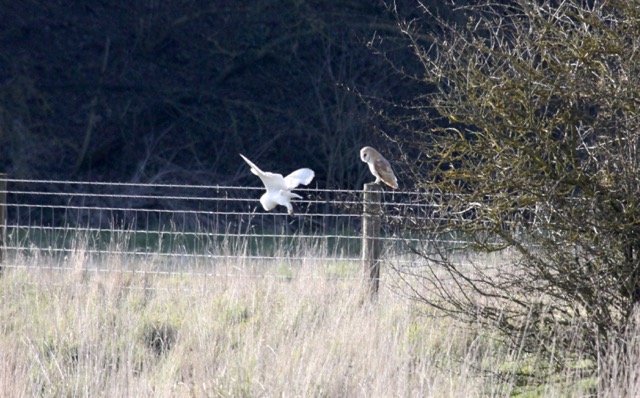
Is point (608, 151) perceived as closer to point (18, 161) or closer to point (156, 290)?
point (156, 290)

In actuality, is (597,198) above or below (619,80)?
below

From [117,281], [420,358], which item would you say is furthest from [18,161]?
[420,358]

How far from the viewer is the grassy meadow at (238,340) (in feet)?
14.6

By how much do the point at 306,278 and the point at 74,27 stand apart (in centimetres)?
1111

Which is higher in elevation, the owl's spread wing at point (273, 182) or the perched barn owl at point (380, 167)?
the perched barn owl at point (380, 167)

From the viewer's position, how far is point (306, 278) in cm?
696

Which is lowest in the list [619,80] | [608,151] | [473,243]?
[473,243]

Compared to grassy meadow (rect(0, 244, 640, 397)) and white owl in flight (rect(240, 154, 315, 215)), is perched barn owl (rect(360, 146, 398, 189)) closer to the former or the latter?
grassy meadow (rect(0, 244, 640, 397))

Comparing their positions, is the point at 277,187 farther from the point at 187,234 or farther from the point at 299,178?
the point at 187,234

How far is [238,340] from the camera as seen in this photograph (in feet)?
17.2

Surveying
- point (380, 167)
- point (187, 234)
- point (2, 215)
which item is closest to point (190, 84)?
point (187, 234)

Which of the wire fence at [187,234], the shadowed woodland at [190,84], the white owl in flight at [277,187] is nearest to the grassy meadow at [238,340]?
the wire fence at [187,234]

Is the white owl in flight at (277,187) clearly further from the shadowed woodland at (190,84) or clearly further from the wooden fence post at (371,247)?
the shadowed woodland at (190,84)

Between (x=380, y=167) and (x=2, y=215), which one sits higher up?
(x=380, y=167)
